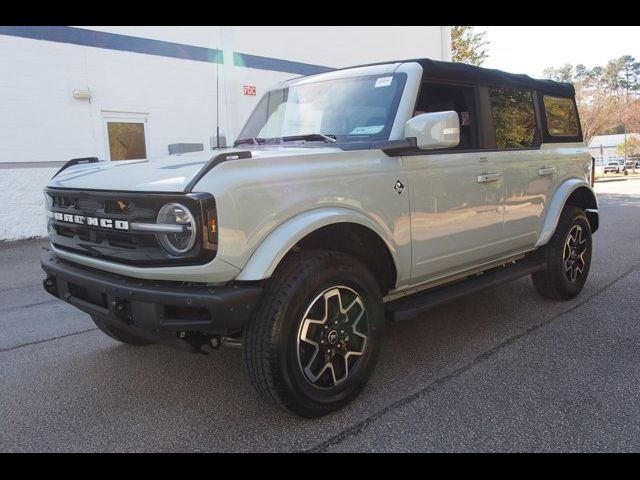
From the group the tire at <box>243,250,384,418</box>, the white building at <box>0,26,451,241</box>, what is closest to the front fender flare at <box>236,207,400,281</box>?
the tire at <box>243,250,384,418</box>

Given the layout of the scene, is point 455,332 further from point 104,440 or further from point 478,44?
point 478,44

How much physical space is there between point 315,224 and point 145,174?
942 millimetres

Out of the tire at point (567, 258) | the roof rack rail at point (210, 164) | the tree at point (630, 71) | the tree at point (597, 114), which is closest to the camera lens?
the roof rack rail at point (210, 164)

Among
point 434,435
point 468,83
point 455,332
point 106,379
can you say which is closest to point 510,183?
point 468,83

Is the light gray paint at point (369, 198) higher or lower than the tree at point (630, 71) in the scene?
lower

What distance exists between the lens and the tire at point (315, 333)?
8.79 ft

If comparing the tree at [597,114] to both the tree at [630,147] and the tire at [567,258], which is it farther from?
the tire at [567,258]

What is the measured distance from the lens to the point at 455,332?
4.29 metres

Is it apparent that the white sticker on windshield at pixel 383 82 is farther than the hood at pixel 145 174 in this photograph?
Yes

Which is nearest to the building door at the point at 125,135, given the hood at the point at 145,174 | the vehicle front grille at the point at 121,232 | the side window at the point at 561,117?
the hood at the point at 145,174

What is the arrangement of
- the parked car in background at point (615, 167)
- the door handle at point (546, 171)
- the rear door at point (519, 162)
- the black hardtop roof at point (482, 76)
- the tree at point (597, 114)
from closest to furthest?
the black hardtop roof at point (482, 76) → the rear door at point (519, 162) → the door handle at point (546, 171) → the tree at point (597, 114) → the parked car in background at point (615, 167)

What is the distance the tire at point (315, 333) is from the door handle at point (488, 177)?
1.31m

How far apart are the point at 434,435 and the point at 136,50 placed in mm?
9996

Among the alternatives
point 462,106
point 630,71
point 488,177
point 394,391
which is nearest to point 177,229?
point 394,391
